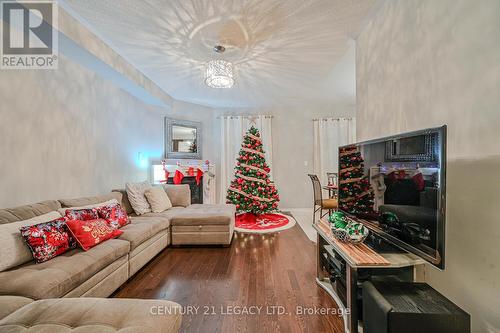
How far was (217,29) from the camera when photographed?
7.97 feet

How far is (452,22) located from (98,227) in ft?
10.6

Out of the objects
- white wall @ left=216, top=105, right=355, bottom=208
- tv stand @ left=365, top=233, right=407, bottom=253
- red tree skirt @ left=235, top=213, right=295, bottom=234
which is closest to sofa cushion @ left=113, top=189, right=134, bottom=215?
red tree skirt @ left=235, top=213, right=295, bottom=234

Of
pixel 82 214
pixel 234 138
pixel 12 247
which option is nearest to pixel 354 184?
pixel 82 214

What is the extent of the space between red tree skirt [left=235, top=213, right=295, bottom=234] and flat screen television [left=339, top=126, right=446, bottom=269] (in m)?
2.17

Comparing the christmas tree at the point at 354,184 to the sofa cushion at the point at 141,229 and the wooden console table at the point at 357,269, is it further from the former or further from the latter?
the sofa cushion at the point at 141,229

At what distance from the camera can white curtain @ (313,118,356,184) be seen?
5.61m

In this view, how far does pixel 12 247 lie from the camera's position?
5.11 feet

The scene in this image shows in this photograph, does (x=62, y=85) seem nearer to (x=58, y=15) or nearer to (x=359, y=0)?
(x=58, y=15)

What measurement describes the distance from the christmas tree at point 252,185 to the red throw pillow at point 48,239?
118 inches

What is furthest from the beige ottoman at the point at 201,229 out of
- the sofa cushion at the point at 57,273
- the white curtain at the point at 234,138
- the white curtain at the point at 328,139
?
the white curtain at the point at 328,139

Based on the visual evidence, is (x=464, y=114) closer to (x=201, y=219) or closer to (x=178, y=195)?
(x=201, y=219)

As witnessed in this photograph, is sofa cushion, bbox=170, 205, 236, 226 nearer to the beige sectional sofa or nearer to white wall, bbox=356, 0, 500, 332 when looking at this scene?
the beige sectional sofa

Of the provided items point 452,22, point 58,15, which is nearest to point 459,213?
point 452,22

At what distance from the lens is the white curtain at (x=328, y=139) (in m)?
5.61
